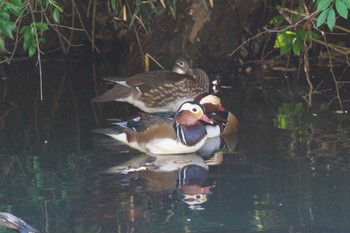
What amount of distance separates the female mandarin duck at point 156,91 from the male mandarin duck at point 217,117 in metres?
0.37

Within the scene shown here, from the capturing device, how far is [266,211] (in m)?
5.14

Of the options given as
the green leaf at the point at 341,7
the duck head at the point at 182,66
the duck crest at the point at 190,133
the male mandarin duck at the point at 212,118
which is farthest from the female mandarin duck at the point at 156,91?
the green leaf at the point at 341,7

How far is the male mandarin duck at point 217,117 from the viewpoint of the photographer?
7.08m

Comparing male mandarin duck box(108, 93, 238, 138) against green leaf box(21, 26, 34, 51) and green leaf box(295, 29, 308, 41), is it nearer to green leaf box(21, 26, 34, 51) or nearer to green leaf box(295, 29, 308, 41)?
green leaf box(295, 29, 308, 41)

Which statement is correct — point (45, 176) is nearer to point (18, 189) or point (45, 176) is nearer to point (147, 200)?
point (18, 189)

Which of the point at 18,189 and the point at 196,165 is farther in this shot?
the point at 196,165

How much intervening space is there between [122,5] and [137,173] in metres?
2.83

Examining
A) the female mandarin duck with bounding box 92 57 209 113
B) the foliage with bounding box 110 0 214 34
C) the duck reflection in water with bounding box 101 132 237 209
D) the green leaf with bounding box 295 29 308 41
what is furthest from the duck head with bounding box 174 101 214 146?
the green leaf with bounding box 295 29 308 41

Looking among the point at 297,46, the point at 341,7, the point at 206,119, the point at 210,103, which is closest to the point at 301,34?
the point at 297,46

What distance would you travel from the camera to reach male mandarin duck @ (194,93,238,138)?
708 centimetres

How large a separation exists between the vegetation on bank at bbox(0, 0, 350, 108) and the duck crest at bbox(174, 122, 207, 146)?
103 cm

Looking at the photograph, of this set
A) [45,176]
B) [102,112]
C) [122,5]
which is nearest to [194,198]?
[45,176]

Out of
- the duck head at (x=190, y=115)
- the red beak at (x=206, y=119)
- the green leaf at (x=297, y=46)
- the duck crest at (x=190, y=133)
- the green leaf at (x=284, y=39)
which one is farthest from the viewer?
the green leaf at (x=284, y=39)

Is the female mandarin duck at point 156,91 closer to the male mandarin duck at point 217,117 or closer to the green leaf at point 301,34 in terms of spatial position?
the male mandarin duck at point 217,117
